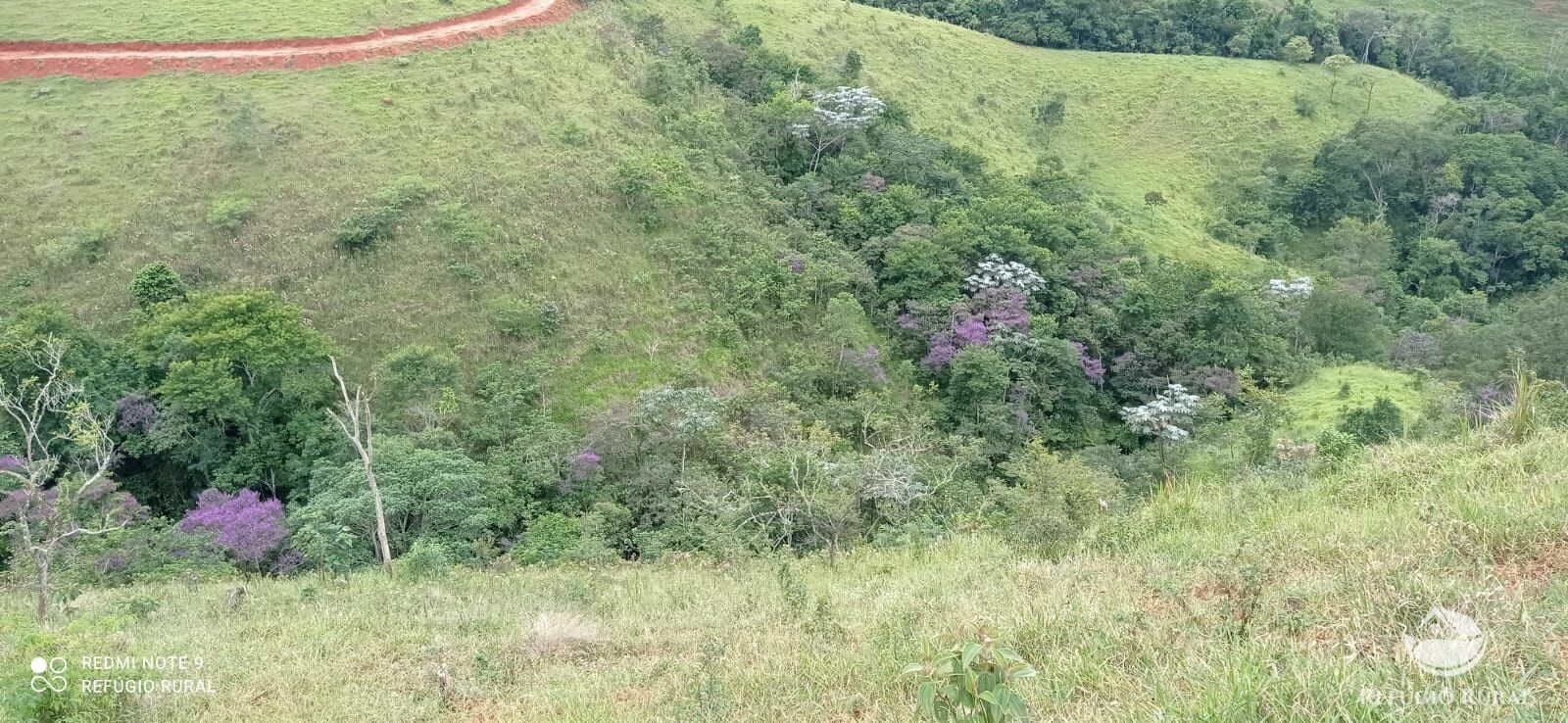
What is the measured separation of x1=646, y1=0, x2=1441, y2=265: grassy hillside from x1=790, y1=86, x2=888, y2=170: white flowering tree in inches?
263

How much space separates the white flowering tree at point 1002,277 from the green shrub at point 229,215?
20454 millimetres

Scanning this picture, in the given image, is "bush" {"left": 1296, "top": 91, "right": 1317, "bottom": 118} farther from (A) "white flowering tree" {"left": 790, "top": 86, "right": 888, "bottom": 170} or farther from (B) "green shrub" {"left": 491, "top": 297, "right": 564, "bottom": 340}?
(B) "green shrub" {"left": 491, "top": 297, "right": 564, "bottom": 340}

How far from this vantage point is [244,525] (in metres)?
14.8

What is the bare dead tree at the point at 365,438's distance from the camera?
11.9 m

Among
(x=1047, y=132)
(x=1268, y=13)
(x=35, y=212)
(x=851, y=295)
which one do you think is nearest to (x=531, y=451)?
(x=851, y=295)

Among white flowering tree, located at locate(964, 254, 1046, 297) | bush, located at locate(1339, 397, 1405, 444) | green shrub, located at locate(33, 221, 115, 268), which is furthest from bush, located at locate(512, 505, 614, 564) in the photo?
bush, located at locate(1339, 397, 1405, 444)

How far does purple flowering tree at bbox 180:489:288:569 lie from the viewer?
47.3 feet

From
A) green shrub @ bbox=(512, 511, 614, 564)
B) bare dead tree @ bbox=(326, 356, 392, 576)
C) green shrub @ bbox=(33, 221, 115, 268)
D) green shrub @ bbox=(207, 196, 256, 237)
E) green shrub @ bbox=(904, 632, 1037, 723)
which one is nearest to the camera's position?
green shrub @ bbox=(904, 632, 1037, 723)

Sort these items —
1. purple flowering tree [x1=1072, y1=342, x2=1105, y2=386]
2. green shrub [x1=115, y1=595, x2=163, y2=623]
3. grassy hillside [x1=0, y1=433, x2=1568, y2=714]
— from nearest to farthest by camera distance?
grassy hillside [x1=0, y1=433, x2=1568, y2=714] → green shrub [x1=115, y1=595, x2=163, y2=623] → purple flowering tree [x1=1072, y1=342, x2=1105, y2=386]

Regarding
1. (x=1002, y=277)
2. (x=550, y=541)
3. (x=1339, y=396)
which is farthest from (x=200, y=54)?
(x=1339, y=396)

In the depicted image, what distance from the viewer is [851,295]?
24.1 m

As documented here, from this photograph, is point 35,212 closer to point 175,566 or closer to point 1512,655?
point 175,566

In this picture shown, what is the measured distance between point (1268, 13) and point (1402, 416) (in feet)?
136

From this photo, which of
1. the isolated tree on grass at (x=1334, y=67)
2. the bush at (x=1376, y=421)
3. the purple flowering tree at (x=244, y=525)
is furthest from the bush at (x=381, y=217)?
the isolated tree on grass at (x=1334, y=67)
